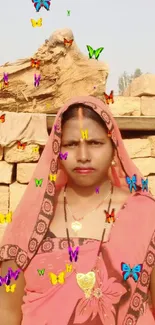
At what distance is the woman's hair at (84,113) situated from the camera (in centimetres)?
187

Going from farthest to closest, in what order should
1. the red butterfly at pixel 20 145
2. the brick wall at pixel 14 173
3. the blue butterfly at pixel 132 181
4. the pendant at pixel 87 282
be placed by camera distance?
the brick wall at pixel 14 173
the red butterfly at pixel 20 145
the blue butterfly at pixel 132 181
the pendant at pixel 87 282

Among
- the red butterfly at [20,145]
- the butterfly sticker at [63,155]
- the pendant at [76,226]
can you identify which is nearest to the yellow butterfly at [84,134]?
the butterfly sticker at [63,155]

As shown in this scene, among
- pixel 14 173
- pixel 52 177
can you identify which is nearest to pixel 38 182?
pixel 52 177

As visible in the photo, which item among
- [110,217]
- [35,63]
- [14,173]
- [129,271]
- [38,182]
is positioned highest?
[35,63]

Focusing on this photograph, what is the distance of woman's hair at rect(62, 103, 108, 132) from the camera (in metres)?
1.87

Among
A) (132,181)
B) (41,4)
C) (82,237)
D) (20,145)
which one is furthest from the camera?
(20,145)

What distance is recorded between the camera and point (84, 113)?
73.7 inches

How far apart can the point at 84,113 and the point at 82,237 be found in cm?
49

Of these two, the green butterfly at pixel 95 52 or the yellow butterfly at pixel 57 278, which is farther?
the green butterfly at pixel 95 52

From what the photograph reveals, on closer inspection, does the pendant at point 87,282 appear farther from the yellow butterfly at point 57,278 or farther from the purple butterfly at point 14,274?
the purple butterfly at point 14,274

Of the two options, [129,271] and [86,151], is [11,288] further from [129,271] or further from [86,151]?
[86,151]

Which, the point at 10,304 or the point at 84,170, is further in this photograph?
the point at 10,304

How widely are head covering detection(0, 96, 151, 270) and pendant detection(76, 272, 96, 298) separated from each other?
9.0 inches

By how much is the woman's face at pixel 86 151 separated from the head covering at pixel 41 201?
4cm
